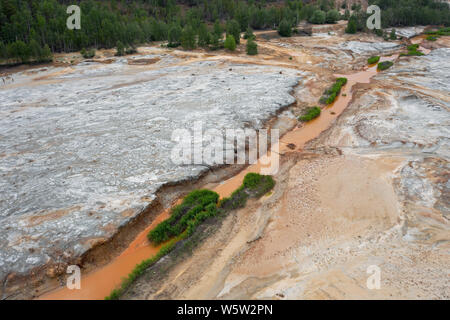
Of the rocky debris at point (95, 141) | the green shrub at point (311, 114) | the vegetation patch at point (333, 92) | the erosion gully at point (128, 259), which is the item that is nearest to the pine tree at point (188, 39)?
the rocky debris at point (95, 141)

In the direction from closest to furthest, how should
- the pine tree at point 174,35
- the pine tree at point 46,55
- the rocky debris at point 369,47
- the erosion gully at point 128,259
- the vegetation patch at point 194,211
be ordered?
the erosion gully at point 128,259
the vegetation patch at point 194,211
the pine tree at point 46,55
the rocky debris at point 369,47
the pine tree at point 174,35

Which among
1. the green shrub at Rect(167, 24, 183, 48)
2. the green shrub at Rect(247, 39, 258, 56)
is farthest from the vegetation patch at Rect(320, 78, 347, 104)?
the green shrub at Rect(167, 24, 183, 48)

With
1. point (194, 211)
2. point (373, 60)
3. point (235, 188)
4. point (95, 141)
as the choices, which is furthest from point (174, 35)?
point (194, 211)

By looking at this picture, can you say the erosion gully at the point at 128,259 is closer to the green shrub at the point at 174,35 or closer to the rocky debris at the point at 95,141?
the rocky debris at the point at 95,141

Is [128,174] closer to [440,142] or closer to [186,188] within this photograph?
[186,188]

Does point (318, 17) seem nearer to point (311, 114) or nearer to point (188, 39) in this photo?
point (188, 39)

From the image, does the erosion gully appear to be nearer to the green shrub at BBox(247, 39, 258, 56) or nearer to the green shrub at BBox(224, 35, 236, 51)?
the green shrub at BBox(247, 39, 258, 56)
